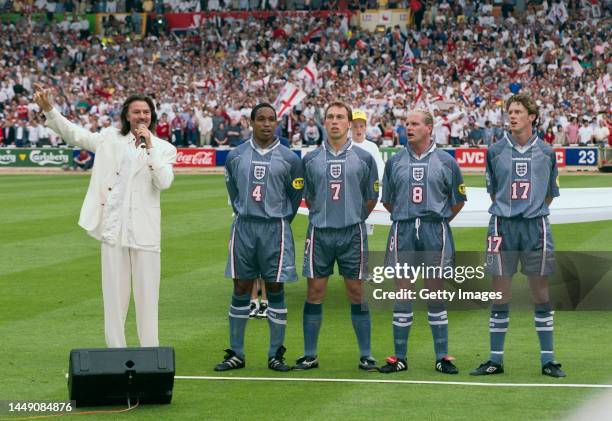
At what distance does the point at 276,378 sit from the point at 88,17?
47.3 m

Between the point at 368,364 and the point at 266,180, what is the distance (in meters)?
1.68

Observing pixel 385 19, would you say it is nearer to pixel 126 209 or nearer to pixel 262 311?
pixel 262 311

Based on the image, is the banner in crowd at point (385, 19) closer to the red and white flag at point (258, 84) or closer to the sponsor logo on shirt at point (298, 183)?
the red and white flag at point (258, 84)

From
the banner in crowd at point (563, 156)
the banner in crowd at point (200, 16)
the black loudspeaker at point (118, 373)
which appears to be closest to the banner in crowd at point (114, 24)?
the banner in crowd at point (200, 16)

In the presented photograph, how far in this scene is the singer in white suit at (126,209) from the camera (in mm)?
8938

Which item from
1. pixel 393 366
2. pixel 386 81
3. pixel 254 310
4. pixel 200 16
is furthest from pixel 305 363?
pixel 200 16

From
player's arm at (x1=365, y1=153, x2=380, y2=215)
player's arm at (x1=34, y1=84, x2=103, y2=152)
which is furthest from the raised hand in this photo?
player's arm at (x1=365, y1=153, x2=380, y2=215)

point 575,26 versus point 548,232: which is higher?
point 575,26

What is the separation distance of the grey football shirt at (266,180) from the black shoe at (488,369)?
1931mm

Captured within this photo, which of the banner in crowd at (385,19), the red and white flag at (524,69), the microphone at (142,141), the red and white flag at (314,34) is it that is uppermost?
the banner in crowd at (385,19)

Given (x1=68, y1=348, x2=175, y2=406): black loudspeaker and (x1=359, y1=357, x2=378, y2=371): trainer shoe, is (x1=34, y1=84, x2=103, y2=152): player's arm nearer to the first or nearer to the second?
(x1=68, y1=348, x2=175, y2=406): black loudspeaker

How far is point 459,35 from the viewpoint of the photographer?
47.9m

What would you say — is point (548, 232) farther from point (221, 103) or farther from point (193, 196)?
point (221, 103)

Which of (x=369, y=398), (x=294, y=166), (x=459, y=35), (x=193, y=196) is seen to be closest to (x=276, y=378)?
(x=369, y=398)
